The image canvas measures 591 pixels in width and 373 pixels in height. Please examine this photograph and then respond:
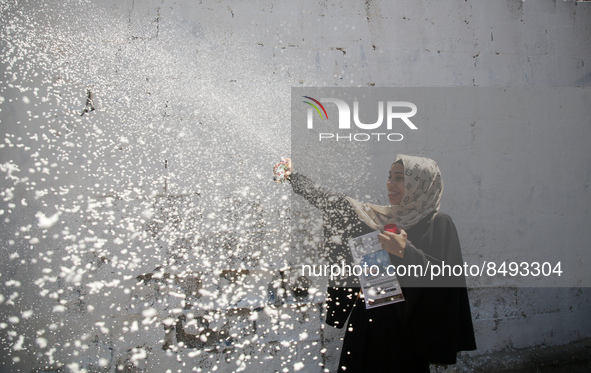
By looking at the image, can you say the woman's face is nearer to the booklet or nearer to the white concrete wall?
the white concrete wall

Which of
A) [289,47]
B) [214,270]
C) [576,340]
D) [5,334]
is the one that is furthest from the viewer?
[576,340]

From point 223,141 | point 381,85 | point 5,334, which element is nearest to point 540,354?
point 381,85

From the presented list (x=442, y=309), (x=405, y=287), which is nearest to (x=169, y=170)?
(x=405, y=287)

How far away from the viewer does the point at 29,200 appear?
1.54 meters

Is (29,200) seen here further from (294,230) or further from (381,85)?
(381,85)

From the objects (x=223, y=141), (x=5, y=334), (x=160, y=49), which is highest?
(x=160, y=49)

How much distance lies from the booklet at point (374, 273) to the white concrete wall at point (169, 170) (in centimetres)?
31

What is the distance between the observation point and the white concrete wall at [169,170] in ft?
5.02

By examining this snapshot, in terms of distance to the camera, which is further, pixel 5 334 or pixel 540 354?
pixel 540 354

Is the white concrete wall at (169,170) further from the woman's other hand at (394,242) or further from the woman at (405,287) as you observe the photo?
the woman's other hand at (394,242)

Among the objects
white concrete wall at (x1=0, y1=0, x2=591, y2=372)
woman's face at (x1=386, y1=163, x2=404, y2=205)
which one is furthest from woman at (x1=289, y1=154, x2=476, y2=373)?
white concrete wall at (x1=0, y1=0, x2=591, y2=372)

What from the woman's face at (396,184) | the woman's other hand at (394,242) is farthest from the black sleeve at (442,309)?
the woman's face at (396,184)

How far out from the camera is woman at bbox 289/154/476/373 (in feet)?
4.79

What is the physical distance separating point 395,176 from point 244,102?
885 millimetres
